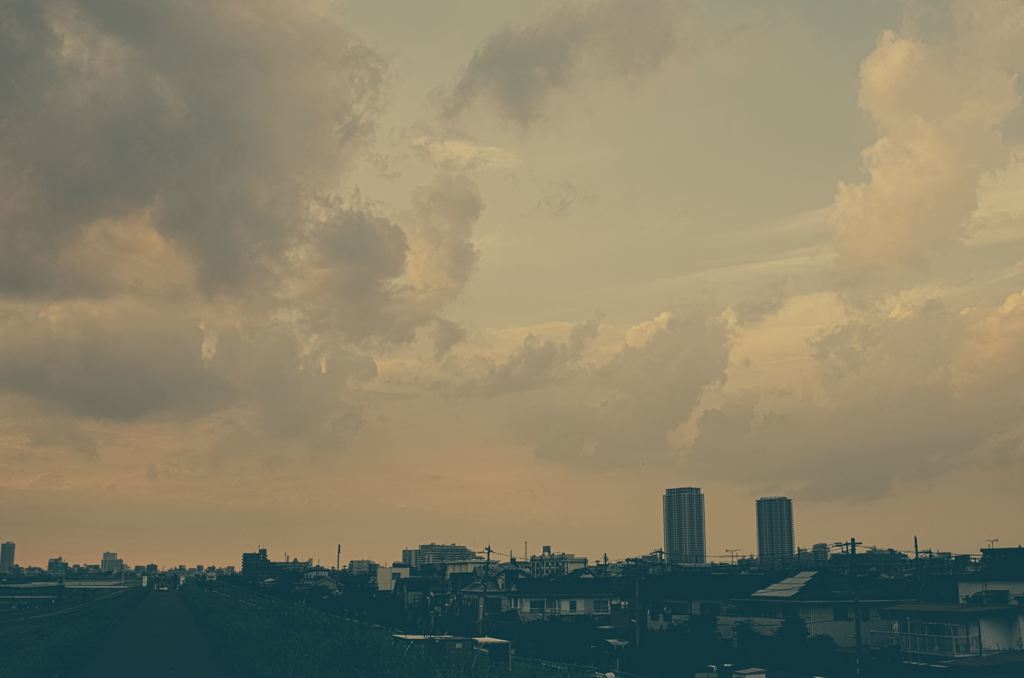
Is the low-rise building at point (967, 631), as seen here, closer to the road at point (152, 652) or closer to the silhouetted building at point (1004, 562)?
the silhouetted building at point (1004, 562)

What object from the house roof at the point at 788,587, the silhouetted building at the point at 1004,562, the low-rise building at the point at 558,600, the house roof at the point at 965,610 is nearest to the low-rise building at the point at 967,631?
the house roof at the point at 965,610

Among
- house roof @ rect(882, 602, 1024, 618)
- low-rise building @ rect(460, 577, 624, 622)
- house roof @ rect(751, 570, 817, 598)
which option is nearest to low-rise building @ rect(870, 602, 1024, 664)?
house roof @ rect(882, 602, 1024, 618)

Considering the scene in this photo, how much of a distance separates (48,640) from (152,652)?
46.5 ft

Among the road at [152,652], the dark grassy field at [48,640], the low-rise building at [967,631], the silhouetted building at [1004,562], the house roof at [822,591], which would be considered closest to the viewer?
the road at [152,652]

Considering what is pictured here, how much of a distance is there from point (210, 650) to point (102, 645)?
11.0m

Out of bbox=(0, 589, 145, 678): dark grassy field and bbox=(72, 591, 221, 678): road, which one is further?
bbox=(0, 589, 145, 678): dark grassy field

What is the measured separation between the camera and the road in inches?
2076

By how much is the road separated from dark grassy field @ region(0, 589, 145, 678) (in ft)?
3.99

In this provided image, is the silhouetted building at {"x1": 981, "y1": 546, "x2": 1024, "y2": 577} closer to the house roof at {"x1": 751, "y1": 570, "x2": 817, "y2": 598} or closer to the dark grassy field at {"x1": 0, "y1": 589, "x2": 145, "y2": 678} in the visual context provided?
the house roof at {"x1": 751, "y1": 570, "x2": 817, "y2": 598}

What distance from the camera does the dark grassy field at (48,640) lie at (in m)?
55.5

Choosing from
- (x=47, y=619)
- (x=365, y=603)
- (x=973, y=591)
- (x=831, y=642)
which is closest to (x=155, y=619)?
(x=47, y=619)

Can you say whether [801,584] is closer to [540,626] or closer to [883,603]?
[883,603]

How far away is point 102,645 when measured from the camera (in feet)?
235

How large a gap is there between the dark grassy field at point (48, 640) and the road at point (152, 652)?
1.21 metres
